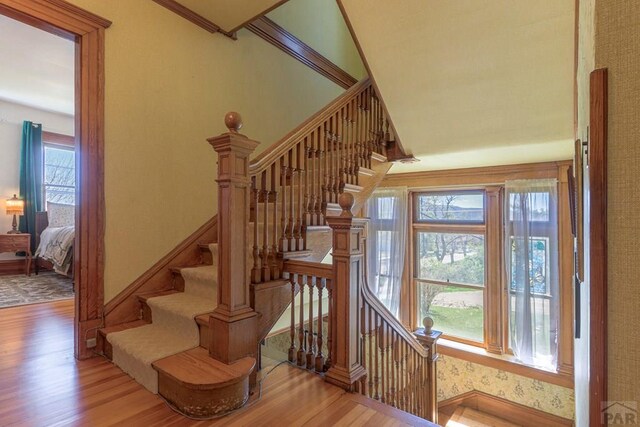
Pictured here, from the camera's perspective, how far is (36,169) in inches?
209

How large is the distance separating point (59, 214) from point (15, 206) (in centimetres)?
77

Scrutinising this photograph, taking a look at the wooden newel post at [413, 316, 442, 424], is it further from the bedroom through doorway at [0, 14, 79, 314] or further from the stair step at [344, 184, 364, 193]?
the bedroom through doorway at [0, 14, 79, 314]

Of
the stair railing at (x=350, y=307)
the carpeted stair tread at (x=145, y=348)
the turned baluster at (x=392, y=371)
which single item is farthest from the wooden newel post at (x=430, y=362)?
the carpeted stair tread at (x=145, y=348)

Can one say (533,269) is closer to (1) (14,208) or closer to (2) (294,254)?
(2) (294,254)

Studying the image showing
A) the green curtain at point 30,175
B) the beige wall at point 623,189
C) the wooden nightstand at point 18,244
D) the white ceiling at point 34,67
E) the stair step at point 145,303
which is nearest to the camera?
the beige wall at point 623,189

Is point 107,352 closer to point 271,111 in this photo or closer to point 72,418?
→ point 72,418

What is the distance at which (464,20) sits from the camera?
206 centimetres

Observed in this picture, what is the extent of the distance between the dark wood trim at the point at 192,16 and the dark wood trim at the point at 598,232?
2893mm

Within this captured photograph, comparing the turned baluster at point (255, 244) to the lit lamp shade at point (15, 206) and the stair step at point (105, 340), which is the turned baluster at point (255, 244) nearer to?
the stair step at point (105, 340)

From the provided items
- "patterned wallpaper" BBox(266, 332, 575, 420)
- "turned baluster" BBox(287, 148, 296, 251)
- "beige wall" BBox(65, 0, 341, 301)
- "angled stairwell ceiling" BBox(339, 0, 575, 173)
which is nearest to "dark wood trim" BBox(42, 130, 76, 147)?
"beige wall" BBox(65, 0, 341, 301)

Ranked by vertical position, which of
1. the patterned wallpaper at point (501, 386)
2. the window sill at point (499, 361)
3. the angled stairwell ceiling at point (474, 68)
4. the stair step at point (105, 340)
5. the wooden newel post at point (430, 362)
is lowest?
the patterned wallpaper at point (501, 386)

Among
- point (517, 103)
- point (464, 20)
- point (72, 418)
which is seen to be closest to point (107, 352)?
point (72, 418)

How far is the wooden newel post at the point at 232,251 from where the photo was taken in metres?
1.67

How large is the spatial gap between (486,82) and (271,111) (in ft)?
6.85
